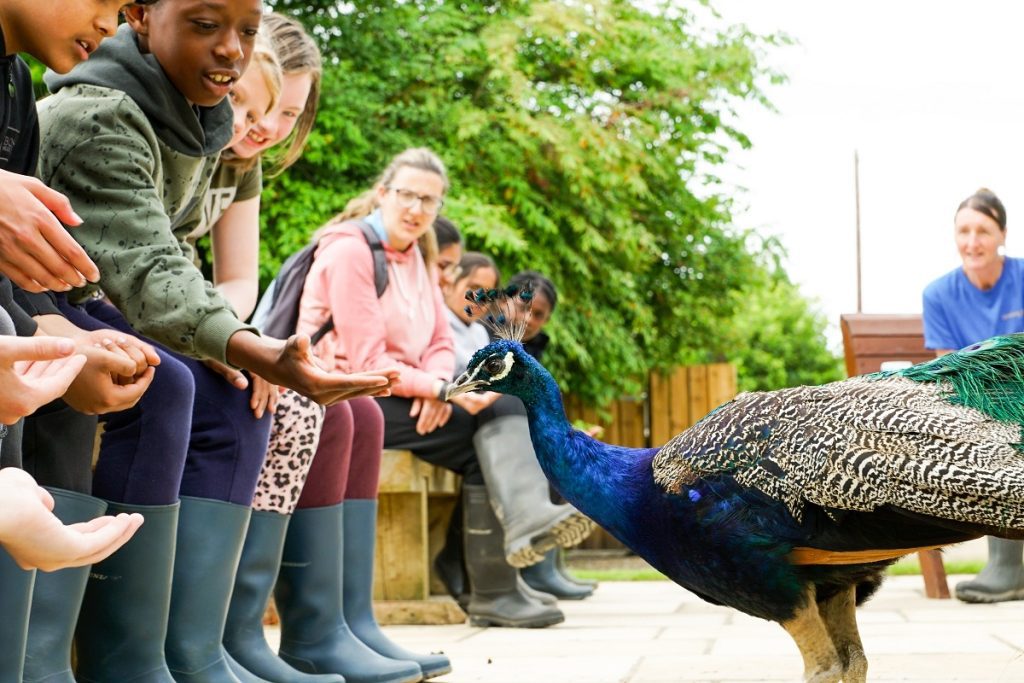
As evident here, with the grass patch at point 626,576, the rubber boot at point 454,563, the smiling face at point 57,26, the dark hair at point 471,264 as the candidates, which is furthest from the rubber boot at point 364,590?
the grass patch at point 626,576

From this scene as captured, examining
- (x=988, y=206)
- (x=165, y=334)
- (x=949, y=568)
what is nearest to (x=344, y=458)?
(x=165, y=334)

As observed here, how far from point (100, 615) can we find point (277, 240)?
8184 millimetres

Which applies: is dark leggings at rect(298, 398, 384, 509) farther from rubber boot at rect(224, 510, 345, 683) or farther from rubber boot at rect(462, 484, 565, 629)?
rubber boot at rect(462, 484, 565, 629)

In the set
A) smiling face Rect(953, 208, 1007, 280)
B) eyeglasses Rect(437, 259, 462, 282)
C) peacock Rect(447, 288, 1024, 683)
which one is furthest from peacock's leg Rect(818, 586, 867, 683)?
eyeglasses Rect(437, 259, 462, 282)

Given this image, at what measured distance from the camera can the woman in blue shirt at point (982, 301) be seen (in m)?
5.77

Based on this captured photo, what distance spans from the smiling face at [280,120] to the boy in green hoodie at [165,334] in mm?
445

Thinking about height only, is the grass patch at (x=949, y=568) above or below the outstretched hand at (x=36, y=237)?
below

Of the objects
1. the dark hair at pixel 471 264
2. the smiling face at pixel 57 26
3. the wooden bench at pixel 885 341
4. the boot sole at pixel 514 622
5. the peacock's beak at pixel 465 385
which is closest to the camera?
the smiling face at pixel 57 26

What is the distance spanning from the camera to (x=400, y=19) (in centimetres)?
1213

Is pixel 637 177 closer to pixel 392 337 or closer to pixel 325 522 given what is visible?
pixel 392 337

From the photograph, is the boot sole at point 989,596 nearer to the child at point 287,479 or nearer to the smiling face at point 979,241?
the smiling face at point 979,241

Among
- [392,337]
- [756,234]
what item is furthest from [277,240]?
[756,234]

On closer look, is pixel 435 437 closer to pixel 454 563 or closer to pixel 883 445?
pixel 454 563

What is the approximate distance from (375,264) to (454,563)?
5.29ft
